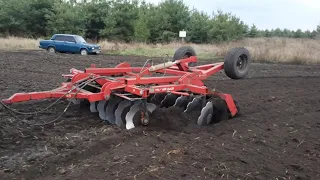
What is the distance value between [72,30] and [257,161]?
1529 inches

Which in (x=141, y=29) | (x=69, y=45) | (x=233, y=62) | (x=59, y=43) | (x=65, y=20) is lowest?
(x=69, y=45)

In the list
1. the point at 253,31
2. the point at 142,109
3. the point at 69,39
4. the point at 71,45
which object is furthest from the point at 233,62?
the point at 253,31

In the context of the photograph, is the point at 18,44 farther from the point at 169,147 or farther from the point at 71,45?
the point at 169,147

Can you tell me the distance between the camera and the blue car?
26500 millimetres

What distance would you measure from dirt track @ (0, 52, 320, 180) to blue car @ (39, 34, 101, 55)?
1904 centimetres

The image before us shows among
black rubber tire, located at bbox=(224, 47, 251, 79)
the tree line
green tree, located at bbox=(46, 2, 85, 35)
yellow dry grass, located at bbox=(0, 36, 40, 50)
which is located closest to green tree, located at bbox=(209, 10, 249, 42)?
the tree line

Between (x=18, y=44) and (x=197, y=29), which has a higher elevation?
(x=197, y=29)

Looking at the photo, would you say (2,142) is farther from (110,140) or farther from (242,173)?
(242,173)

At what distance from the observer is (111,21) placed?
135 ft

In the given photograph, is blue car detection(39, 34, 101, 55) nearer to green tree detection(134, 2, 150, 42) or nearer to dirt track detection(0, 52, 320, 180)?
green tree detection(134, 2, 150, 42)

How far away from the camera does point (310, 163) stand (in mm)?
4934

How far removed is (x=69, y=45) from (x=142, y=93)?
21785mm

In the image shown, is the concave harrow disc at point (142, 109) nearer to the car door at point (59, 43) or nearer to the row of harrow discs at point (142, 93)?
the row of harrow discs at point (142, 93)

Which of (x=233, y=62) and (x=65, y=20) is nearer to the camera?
(x=233, y=62)
